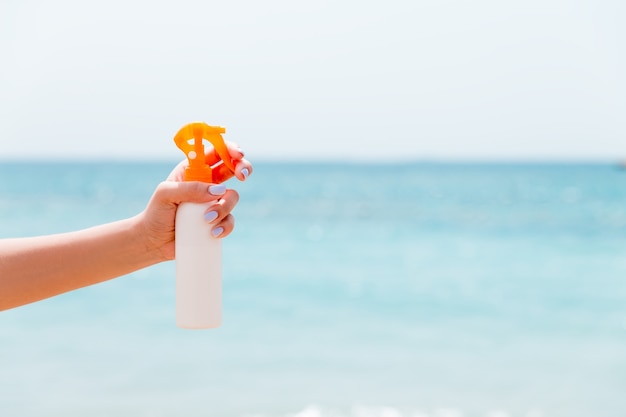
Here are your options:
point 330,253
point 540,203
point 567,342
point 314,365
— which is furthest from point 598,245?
point 540,203

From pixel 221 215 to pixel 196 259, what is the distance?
0.37 ft

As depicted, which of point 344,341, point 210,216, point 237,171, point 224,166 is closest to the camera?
point 210,216

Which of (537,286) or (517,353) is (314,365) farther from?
(537,286)

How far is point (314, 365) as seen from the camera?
599 cm

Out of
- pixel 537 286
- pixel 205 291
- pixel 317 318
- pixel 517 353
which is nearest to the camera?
pixel 205 291

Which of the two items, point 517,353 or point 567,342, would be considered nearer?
point 517,353

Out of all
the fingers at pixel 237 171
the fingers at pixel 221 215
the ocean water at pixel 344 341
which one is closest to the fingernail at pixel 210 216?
the fingers at pixel 221 215

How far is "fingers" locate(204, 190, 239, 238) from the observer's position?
179 cm

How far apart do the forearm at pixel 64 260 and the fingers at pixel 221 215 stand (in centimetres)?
33

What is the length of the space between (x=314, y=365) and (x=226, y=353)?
0.72 meters

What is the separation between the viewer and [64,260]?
211 centimetres

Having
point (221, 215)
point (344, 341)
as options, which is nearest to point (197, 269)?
point (221, 215)

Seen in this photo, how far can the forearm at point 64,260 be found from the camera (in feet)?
6.82

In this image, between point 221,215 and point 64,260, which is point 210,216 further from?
point 64,260
